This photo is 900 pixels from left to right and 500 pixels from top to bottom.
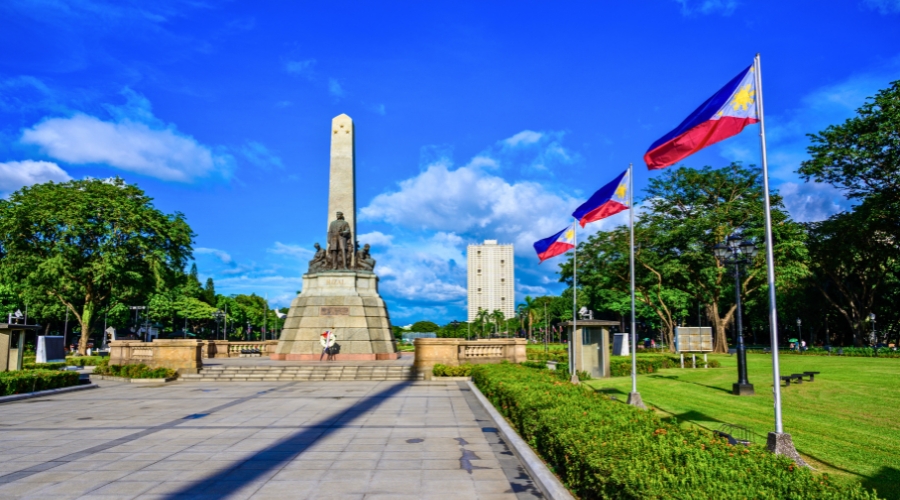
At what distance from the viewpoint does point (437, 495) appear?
784cm

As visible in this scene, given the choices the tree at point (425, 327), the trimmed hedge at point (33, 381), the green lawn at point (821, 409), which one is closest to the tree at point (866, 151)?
the green lawn at point (821, 409)

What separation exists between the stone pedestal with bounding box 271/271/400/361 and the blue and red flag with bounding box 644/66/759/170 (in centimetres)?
2400

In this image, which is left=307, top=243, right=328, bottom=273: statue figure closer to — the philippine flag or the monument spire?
the monument spire

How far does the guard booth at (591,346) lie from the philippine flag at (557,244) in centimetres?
314

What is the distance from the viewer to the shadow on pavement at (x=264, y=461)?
8.05 metres

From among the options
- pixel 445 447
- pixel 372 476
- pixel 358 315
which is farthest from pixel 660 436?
pixel 358 315

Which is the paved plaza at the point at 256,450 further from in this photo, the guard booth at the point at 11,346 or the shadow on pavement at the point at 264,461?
the guard booth at the point at 11,346

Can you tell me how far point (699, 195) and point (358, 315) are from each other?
93.5 ft

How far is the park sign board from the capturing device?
26578 millimetres

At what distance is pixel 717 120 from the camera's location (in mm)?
10977

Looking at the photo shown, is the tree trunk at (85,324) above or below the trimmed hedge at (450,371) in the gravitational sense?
above

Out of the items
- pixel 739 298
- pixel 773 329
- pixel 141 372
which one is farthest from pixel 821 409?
pixel 141 372

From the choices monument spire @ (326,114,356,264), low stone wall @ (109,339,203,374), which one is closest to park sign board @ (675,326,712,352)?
monument spire @ (326,114,356,264)

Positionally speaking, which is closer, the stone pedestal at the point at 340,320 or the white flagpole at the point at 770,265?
the white flagpole at the point at 770,265
